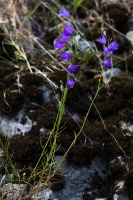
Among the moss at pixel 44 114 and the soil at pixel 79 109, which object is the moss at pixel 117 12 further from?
the moss at pixel 44 114


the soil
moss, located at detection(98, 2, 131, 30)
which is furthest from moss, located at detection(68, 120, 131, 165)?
moss, located at detection(98, 2, 131, 30)

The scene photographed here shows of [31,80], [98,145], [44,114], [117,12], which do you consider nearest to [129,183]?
[98,145]

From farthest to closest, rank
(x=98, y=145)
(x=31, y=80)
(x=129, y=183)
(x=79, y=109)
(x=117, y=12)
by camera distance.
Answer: (x=117, y=12), (x=31, y=80), (x=79, y=109), (x=98, y=145), (x=129, y=183)

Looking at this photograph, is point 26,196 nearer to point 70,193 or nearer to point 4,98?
point 70,193

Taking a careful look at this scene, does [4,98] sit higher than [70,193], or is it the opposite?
[4,98]

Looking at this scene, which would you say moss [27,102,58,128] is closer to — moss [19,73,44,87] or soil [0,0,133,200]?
soil [0,0,133,200]

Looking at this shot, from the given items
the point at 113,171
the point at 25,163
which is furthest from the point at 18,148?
the point at 113,171

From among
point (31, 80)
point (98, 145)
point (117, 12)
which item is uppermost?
point (117, 12)

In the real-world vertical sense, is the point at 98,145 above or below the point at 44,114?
below

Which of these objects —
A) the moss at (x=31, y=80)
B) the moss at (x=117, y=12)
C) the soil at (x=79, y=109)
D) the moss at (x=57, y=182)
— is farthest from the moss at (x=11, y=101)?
the moss at (x=117, y=12)

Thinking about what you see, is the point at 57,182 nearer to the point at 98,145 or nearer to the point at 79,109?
the point at 98,145
